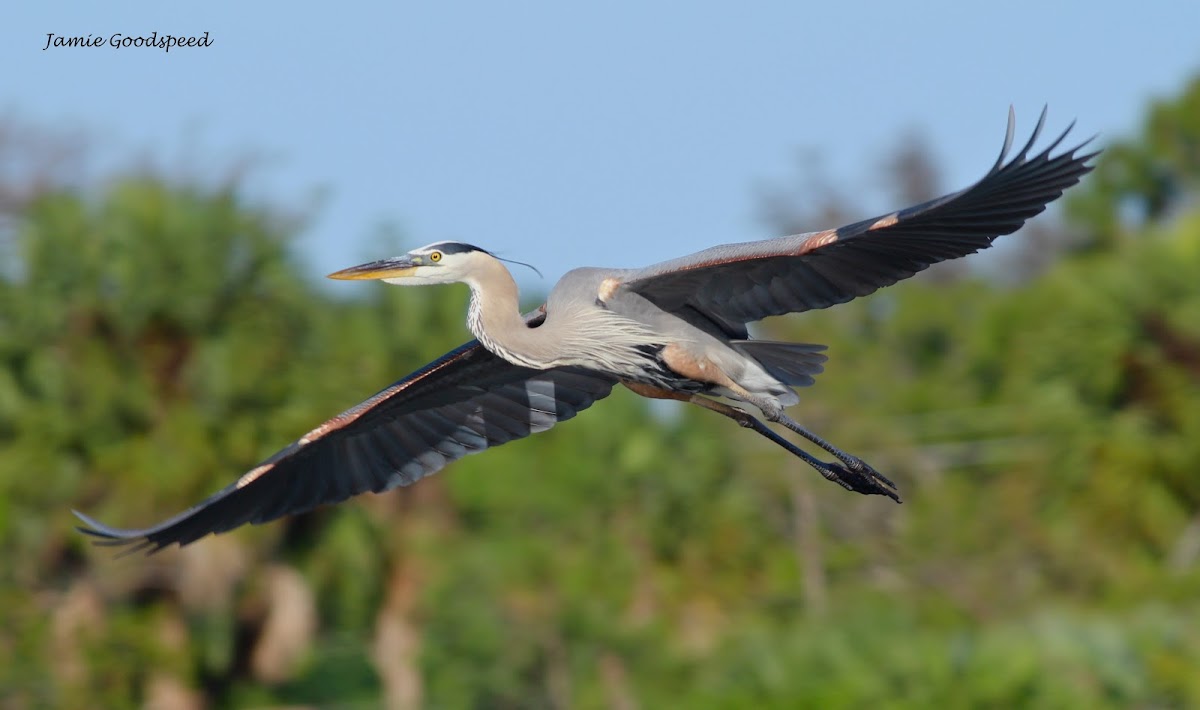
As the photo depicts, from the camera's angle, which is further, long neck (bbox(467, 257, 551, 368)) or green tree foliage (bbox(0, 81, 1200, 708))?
green tree foliage (bbox(0, 81, 1200, 708))

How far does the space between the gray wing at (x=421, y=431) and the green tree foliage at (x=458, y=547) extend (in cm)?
550

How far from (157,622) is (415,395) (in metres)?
6.41

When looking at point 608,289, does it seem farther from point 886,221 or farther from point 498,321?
point 886,221

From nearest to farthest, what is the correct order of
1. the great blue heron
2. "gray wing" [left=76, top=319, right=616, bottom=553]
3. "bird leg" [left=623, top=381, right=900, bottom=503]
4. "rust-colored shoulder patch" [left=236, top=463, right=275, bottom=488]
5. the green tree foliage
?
the great blue heron → "bird leg" [left=623, top=381, right=900, bottom=503] → "rust-colored shoulder patch" [left=236, top=463, right=275, bottom=488] → "gray wing" [left=76, top=319, right=616, bottom=553] → the green tree foliage

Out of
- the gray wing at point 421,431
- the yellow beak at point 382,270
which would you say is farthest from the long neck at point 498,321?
the gray wing at point 421,431

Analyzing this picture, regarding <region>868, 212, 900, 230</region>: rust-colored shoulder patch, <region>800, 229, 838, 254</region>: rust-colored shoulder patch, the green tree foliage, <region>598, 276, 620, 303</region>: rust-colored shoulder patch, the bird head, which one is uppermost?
the bird head

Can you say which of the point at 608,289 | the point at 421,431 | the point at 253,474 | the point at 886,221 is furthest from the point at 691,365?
the point at 253,474

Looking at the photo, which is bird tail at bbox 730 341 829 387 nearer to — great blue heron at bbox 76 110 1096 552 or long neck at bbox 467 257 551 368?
great blue heron at bbox 76 110 1096 552

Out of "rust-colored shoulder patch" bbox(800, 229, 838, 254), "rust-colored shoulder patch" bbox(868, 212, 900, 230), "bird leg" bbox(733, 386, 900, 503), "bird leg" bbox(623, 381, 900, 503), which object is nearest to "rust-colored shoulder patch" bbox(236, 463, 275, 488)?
"bird leg" bbox(623, 381, 900, 503)

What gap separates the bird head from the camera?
7688 mm

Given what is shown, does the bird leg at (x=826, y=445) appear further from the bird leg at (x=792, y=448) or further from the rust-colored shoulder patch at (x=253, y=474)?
the rust-colored shoulder patch at (x=253, y=474)

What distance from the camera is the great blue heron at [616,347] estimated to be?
283 inches

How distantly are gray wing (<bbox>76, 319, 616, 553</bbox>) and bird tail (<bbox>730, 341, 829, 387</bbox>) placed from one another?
810 mm

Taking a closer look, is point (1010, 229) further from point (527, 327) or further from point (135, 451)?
point (135, 451)
